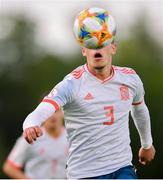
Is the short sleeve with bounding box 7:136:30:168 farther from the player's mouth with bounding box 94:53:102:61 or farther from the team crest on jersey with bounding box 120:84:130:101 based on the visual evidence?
the player's mouth with bounding box 94:53:102:61

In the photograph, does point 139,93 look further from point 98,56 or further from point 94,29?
point 94,29

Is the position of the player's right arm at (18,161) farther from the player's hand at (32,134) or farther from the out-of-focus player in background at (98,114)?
the player's hand at (32,134)

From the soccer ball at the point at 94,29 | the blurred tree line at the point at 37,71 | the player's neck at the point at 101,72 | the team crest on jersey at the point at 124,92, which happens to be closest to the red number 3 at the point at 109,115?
the team crest on jersey at the point at 124,92

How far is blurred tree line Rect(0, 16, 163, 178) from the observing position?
35.2 metres

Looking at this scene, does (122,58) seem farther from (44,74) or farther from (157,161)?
(157,161)

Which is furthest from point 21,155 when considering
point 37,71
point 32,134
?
point 37,71

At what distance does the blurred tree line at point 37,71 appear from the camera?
35188 millimetres

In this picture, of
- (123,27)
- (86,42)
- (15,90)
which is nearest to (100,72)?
(86,42)

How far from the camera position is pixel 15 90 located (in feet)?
152

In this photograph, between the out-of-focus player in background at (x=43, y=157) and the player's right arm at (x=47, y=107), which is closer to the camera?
the player's right arm at (x=47, y=107)

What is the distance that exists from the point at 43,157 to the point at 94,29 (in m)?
6.29

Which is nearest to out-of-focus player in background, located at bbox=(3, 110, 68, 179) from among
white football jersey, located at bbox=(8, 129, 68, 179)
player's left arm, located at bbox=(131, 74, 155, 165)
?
white football jersey, located at bbox=(8, 129, 68, 179)

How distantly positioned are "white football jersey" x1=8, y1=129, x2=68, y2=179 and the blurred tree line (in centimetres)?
1163

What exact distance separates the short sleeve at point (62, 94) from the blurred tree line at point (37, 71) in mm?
17950
